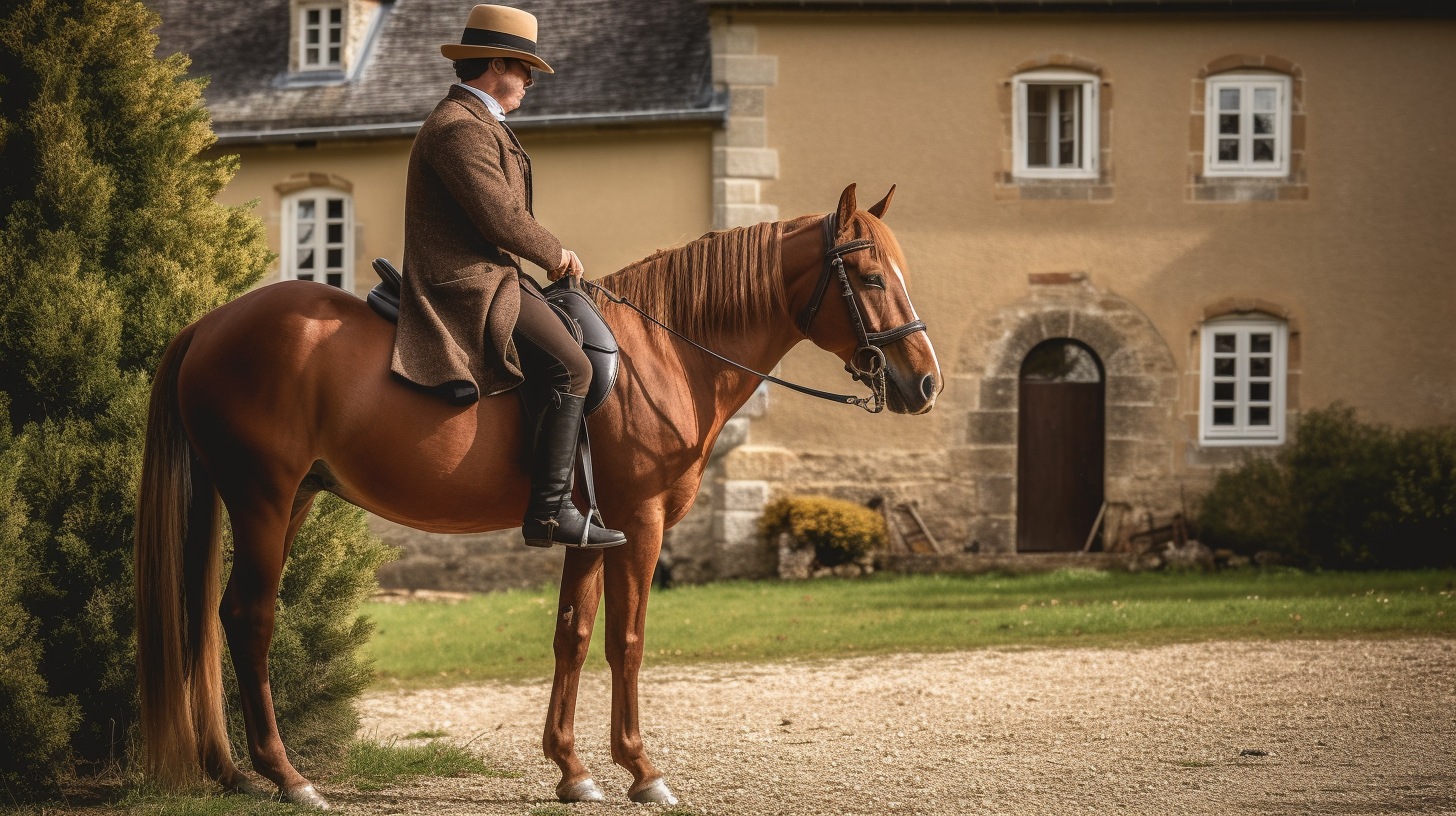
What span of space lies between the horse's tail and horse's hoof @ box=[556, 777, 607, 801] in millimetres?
1217

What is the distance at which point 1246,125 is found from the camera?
51.5 ft

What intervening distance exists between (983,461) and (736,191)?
13.6 feet

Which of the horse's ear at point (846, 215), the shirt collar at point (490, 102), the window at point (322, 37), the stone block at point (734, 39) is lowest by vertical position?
the horse's ear at point (846, 215)

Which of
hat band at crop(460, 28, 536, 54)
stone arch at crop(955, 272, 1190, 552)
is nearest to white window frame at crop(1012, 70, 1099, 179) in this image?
stone arch at crop(955, 272, 1190, 552)

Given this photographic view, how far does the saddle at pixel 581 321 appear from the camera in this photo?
4.80m

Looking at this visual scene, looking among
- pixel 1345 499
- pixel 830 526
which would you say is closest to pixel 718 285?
pixel 830 526

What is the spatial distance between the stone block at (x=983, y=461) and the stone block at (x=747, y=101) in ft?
14.7

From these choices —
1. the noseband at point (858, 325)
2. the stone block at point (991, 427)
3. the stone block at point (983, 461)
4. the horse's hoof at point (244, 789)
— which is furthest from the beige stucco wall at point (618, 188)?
the horse's hoof at point (244, 789)

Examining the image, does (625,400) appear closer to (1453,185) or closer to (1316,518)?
(1316,518)

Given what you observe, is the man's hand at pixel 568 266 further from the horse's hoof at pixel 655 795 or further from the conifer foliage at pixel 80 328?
the horse's hoof at pixel 655 795

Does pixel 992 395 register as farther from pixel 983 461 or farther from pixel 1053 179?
pixel 1053 179

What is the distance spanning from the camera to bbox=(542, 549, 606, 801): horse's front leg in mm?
5125

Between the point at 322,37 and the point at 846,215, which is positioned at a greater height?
the point at 322,37

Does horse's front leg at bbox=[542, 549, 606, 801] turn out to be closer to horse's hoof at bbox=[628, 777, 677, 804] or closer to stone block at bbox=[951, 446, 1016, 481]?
horse's hoof at bbox=[628, 777, 677, 804]
